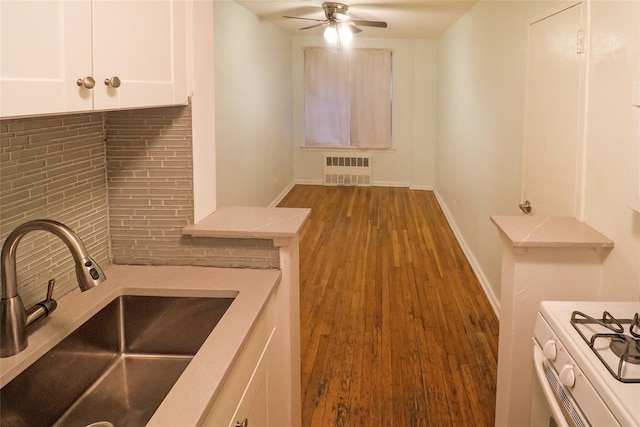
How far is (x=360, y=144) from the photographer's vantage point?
29.1 feet

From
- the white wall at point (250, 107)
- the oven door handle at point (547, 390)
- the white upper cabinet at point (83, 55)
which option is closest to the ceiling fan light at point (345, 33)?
the white wall at point (250, 107)

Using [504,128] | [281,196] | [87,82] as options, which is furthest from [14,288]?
[281,196]

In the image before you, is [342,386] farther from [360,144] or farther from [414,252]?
[360,144]

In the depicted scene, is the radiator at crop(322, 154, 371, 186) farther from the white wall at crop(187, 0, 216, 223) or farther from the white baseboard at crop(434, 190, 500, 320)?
the white wall at crop(187, 0, 216, 223)

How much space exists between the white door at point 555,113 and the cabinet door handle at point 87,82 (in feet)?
6.60

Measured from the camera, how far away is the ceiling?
5352 mm

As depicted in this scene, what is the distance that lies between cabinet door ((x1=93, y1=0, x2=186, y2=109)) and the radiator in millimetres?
7131

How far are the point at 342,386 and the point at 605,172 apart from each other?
1696 millimetres

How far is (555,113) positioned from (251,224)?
1.72m

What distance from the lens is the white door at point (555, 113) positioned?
2455 millimetres

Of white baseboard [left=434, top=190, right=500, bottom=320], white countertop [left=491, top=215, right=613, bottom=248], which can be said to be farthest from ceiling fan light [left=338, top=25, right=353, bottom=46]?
white countertop [left=491, top=215, right=613, bottom=248]

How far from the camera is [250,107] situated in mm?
6000

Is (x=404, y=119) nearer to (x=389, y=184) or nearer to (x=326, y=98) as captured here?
(x=389, y=184)

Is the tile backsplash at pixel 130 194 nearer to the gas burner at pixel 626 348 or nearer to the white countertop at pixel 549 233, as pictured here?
the white countertop at pixel 549 233
